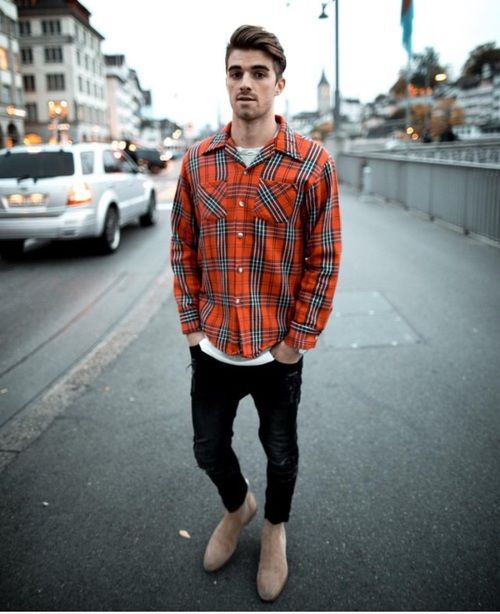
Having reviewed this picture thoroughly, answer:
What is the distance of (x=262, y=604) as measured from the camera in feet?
7.10

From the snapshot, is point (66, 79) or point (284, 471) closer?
point (284, 471)

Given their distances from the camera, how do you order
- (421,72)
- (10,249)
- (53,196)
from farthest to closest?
1. (421,72)
2. (10,249)
3. (53,196)

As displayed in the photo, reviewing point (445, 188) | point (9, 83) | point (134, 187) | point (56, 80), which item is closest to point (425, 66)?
point (56, 80)

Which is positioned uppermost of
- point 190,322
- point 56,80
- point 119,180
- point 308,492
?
point 56,80

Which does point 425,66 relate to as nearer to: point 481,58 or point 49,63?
point 481,58

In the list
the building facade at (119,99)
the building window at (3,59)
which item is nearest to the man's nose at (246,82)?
the building window at (3,59)

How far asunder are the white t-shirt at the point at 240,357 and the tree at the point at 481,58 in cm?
14636

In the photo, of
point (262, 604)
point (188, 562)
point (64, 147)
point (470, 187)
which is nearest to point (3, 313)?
point (64, 147)

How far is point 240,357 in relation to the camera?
2057 millimetres

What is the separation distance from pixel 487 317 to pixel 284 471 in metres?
4.03

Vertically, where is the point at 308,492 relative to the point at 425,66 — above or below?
below

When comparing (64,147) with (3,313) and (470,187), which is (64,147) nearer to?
(3,313)

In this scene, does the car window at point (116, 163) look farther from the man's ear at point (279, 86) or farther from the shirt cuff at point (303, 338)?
the shirt cuff at point (303, 338)

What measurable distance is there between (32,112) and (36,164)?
69594 millimetres
